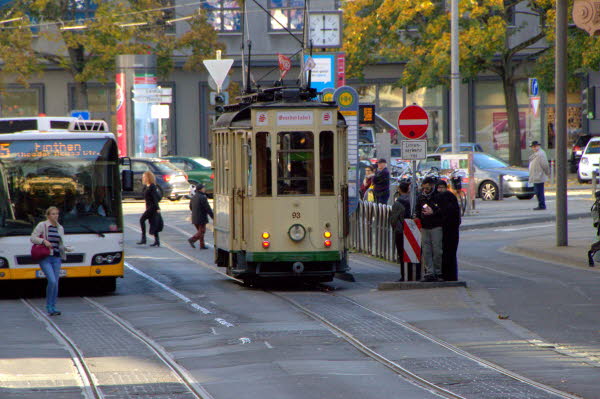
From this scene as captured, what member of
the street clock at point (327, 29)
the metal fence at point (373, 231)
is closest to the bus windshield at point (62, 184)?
the metal fence at point (373, 231)

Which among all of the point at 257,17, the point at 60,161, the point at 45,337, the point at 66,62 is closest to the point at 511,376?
the point at 45,337

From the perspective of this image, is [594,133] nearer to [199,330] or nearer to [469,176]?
[469,176]

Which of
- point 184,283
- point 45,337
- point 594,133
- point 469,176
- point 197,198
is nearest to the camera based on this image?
point 45,337

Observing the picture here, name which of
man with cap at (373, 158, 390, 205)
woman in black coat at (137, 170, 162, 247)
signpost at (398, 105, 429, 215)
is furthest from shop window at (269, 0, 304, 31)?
signpost at (398, 105, 429, 215)

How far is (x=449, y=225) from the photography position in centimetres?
1680

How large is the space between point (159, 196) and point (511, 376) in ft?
53.0

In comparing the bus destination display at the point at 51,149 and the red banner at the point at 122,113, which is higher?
the red banner at the point at 122,113

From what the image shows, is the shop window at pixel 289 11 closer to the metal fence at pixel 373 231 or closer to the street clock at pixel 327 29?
the street clock at pixel 327 29

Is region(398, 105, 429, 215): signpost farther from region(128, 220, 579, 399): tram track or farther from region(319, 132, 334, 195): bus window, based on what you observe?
region(128, 220, 579, 399): tram track

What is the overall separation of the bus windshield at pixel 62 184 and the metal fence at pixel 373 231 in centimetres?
578

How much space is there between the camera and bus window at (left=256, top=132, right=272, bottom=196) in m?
16.9

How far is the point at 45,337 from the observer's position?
1318cm

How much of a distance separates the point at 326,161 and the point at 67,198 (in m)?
3.96

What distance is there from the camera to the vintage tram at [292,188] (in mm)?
16953
